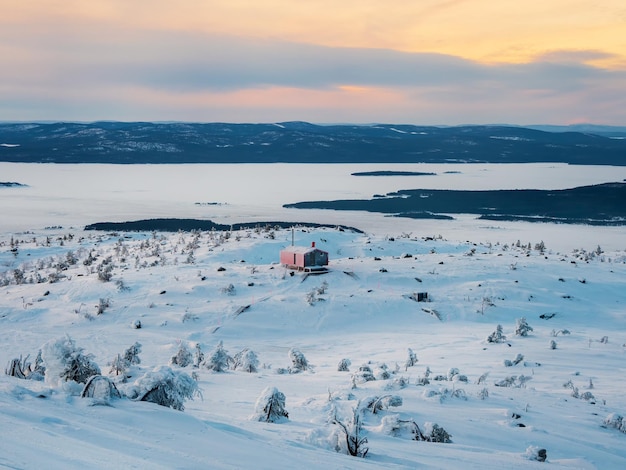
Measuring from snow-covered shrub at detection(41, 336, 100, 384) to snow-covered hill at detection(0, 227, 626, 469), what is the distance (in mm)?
137

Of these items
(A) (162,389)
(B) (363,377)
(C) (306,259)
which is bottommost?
(C) (306,259)

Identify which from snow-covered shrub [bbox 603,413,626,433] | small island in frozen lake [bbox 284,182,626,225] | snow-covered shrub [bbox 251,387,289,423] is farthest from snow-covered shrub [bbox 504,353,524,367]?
small island in frozen lake [bbox 284,182,626,225]

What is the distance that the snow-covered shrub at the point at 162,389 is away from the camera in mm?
6609

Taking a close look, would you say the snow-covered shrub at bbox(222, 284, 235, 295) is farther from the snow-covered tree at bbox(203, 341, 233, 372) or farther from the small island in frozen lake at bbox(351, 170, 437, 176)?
the small island in frozen lake at bbox(351, 170, 437, 176)

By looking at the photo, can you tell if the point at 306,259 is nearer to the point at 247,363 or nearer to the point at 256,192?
the point at 247,363

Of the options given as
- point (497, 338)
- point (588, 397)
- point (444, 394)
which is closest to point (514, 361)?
point (497, 338)

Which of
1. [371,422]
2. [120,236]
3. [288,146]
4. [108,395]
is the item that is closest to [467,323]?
[371,422]

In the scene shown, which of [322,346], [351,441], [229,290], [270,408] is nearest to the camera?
[351,441]

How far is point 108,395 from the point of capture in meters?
6.09

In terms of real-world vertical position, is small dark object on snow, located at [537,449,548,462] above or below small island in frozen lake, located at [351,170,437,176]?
below

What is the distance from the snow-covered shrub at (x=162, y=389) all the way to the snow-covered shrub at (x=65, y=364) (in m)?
0.84

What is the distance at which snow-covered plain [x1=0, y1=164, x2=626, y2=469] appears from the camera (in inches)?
217

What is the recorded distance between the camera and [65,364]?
7141 millimetres

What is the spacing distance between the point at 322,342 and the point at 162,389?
11041 millimetres
